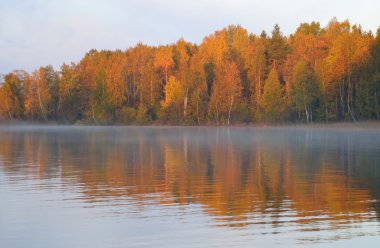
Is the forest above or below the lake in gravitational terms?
above

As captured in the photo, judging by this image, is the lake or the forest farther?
the forest

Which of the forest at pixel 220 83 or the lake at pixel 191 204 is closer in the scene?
the lake at pixel 191 204

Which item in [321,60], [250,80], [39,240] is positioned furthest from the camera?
[250,80]

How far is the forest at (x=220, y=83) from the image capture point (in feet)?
273

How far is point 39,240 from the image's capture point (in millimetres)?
10391

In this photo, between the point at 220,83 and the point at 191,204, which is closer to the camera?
the point at 191,204

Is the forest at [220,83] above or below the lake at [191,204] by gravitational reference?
above

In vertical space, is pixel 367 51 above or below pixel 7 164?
above

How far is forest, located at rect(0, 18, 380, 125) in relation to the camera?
83.3 meters

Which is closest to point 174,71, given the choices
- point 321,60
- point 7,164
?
point 321,60

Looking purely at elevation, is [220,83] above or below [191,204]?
above

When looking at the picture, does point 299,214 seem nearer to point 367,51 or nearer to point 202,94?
point 367,51

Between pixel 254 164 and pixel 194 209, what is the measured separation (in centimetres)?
1239

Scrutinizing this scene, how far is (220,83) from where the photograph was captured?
316 feet
